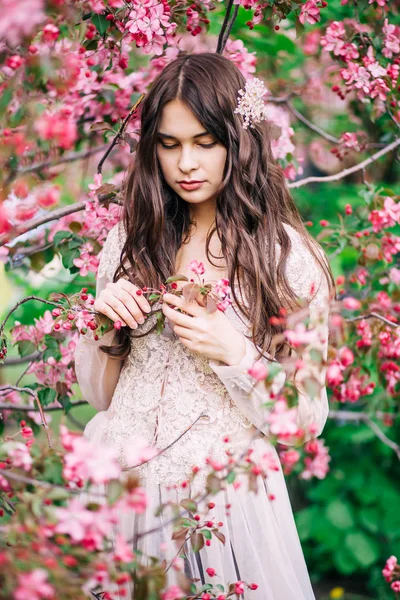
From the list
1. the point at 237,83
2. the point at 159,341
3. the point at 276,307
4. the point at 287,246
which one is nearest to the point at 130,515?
the point at 159,341

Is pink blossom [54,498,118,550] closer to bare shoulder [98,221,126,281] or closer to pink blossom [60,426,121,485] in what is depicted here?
pink blossom [60,426,121,485]

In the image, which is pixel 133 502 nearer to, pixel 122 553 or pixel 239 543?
pixel 122 553

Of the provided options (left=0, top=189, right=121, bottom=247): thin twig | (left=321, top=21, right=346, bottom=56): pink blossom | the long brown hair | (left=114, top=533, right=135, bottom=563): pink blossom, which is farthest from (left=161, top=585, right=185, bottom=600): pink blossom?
(left=321, top=21, right=346, bottom=56): pink blossom

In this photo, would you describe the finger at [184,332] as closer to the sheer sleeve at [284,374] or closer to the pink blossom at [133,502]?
the sheer sleeve at [284,374]

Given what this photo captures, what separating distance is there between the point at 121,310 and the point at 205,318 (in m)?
0.21

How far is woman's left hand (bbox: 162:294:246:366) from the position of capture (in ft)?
5.40

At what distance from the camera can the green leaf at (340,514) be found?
3.37 metres

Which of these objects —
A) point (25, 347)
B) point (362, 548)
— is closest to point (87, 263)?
point (25, 347)

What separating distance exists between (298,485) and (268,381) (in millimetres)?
3022

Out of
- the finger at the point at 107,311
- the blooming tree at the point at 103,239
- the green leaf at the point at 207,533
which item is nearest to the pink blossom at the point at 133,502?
the blooming tree at the point at 103,239

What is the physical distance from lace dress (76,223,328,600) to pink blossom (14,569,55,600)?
0.80 meters

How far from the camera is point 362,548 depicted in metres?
3.33

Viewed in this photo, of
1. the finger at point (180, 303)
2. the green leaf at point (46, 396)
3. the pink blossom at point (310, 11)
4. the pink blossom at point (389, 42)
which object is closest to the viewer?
the finger at point (180, 303)

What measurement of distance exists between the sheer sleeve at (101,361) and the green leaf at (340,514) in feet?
5.95
